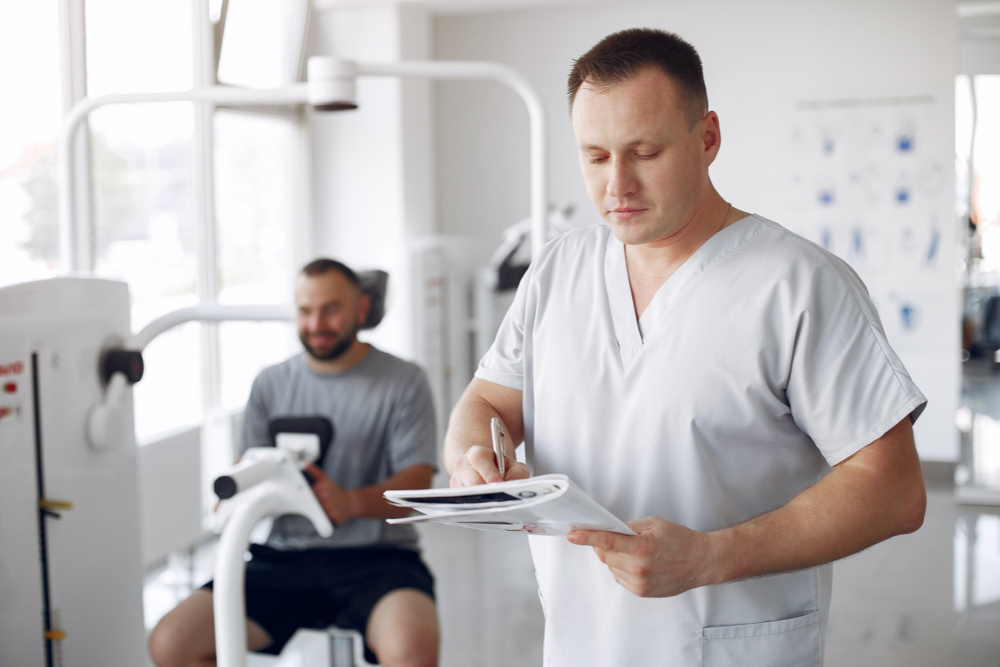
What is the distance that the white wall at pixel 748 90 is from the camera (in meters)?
4.23

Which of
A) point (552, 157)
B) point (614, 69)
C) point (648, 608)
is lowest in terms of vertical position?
point (648, 608)

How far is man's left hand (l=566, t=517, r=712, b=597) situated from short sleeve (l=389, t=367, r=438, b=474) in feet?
4.02

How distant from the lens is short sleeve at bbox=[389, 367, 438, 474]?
213 centimetres

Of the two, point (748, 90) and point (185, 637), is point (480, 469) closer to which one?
point (185, 637)

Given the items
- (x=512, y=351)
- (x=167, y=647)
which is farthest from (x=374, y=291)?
(x=512, y=351)

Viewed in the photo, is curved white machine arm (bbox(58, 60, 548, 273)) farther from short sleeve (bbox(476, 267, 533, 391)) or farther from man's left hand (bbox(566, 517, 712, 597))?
man's left hand (bbox(566, 517, 712, 597))

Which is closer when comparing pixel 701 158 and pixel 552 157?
pixel 701 158

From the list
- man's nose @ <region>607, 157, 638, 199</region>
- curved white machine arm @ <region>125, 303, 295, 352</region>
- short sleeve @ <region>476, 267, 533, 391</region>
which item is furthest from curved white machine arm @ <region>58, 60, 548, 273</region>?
man's nose @ <region>607, 157, 638, 199</region>

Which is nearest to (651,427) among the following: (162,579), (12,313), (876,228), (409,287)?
(12,313)

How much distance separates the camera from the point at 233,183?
13.1ft

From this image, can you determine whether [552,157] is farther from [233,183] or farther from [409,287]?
[233,183]

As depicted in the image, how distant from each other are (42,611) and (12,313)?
564 mm

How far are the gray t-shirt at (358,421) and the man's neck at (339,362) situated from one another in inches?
0.5

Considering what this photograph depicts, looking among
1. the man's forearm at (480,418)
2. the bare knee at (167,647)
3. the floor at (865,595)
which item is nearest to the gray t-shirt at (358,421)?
the bare knee at (167,647)
